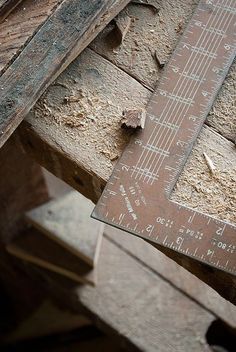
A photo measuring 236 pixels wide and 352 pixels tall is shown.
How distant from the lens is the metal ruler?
1.61m

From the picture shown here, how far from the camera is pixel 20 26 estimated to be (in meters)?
1.74

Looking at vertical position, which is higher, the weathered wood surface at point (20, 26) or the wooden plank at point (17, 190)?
the weathered wood surface at point (20, 26)

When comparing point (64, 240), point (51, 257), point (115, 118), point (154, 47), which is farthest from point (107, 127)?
point (51, 257)

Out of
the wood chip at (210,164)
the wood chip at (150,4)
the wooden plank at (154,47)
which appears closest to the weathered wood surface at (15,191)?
the wooden plank at (154,47)

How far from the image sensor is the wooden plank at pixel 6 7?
175cm

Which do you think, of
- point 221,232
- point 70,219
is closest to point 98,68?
point 221,232

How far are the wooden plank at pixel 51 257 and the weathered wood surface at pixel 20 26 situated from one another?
1.15 metres

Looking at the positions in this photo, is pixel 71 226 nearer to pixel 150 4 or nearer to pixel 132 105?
pixel 132 105

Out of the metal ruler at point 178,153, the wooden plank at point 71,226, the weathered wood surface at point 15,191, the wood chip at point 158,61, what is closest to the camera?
the metal ruler at point 178,153

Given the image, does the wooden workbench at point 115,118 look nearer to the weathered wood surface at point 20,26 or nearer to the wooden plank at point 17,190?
the weathered wood surface at point 20,26

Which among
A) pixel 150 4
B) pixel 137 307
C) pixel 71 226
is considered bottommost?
pixel 137 307

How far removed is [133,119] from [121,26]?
13.3 inches

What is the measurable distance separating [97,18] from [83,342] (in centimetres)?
248

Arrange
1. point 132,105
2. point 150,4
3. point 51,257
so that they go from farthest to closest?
point 51,257 → point 150,4 → point 132,105
